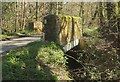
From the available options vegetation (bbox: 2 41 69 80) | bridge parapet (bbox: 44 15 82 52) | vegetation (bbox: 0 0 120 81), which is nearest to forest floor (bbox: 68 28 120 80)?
vegetation (bbox: 0 0 120 81)

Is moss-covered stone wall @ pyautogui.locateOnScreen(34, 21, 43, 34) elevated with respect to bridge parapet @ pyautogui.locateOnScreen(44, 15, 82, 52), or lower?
lower

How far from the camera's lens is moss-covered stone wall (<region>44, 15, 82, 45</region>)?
18.2 metres

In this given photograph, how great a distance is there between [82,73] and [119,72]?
190cm

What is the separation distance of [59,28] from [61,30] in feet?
2.08

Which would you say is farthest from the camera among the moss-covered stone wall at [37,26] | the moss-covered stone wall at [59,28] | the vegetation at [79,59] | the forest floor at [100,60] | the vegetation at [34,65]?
the moss-covered stone wall at [37,26]

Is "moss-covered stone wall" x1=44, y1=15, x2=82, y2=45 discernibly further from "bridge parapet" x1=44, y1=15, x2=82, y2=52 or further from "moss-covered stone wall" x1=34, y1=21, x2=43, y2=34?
"moss-covered stone wall" x1=34, y1=21, x2=43, y2=34

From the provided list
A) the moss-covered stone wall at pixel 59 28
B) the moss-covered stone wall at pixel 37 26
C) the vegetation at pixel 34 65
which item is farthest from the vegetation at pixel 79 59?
the moss-covered stone wall at pixel 37 26

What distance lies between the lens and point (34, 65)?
37.1 ft

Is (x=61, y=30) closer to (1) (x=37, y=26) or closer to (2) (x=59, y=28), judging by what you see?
(2) (x=59, y=28)

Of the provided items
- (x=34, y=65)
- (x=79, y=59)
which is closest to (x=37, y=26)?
(x=79, y=59)

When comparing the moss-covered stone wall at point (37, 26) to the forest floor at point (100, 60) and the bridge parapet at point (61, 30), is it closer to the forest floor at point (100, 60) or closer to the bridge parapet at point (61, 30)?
the bridge parapet at point (61, 30)

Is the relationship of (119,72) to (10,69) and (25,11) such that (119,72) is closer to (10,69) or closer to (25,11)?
(10,69)

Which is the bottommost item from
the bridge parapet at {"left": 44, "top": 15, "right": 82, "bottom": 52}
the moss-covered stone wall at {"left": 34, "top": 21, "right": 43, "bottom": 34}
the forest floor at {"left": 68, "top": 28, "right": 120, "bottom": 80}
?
the moss-covered stone wall at {"left": 34, "top": 21, "right": 43, "bottom": 34}

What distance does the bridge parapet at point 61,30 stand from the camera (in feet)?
59.8
